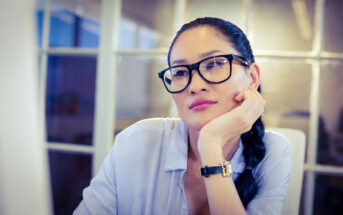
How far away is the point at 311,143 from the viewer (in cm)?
128

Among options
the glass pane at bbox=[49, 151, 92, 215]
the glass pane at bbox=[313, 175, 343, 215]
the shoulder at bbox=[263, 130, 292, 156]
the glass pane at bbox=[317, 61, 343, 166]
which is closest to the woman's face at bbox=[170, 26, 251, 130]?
the shoulder at bbox=[263, 130, 292, 156]

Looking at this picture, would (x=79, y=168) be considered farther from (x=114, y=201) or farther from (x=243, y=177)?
(x=243, y=177)

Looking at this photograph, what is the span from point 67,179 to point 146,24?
4.36 feet

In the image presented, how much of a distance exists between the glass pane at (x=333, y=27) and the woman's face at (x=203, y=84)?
2.79ft

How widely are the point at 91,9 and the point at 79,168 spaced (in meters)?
1.12

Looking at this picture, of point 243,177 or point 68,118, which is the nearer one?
point 243,177

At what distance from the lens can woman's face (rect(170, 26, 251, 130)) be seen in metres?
0.71

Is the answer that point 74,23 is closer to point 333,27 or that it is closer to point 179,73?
point 179,73

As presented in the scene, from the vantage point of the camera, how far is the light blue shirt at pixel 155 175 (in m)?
0.76

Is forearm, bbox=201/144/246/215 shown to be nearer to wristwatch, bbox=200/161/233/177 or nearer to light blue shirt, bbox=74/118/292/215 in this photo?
wristwatch, bbox=200/161/233/177

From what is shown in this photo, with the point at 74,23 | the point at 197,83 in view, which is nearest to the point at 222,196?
the point at 197,83

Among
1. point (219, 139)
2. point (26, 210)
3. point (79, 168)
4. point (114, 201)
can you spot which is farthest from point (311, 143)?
point (79, 168)

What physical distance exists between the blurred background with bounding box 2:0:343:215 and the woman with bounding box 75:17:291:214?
0.54 metres

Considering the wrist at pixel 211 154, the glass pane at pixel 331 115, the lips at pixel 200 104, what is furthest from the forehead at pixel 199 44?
the glass pane at pixel 331 115
